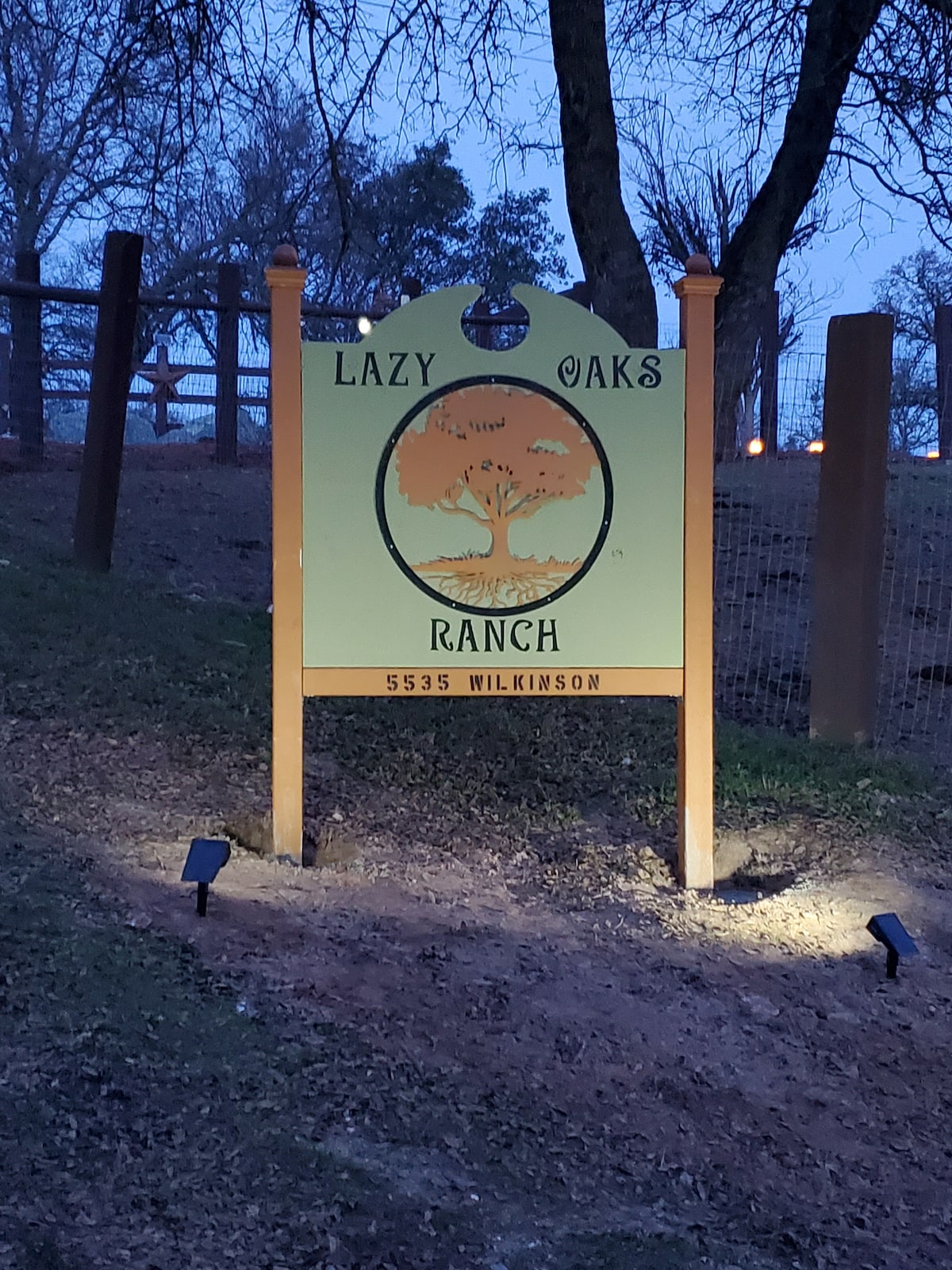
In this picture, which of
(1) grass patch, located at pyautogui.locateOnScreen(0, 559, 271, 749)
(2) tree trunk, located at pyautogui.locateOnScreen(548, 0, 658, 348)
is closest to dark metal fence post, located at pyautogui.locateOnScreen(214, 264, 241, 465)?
(1) grass patch, located at pyautogui.locateOnScreen(0, 559, 271, 749)

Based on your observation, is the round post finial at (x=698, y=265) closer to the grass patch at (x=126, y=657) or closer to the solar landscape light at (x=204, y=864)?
the solar landscape light at (x=204, y=864)

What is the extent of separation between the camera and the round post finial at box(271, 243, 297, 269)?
4.21 meters

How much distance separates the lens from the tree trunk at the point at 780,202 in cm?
687

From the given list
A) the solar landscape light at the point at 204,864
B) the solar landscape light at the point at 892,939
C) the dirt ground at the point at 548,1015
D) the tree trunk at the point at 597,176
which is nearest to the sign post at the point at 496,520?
the dirt ground at the point at 548,1015

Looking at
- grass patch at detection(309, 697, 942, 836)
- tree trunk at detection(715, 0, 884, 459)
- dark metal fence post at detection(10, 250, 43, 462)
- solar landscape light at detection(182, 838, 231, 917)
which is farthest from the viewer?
dark metal fence post at detection(10, 250, 43, 462)

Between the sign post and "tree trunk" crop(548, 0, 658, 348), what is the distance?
235 centimetres

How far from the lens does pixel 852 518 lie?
597 centimetres

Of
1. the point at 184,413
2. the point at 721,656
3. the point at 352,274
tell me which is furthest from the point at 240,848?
the point at 352,274

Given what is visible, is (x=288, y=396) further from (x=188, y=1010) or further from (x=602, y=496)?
(x=188, y=1010)

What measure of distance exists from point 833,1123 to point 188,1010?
1.55 metres

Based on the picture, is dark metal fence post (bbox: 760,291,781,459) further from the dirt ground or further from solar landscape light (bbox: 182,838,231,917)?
solar landscape light (bbox: 182,838,231,917)

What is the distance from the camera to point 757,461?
1052 cm

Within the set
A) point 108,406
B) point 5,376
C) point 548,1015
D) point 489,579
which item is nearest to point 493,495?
point 489,579

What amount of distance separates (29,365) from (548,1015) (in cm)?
923
